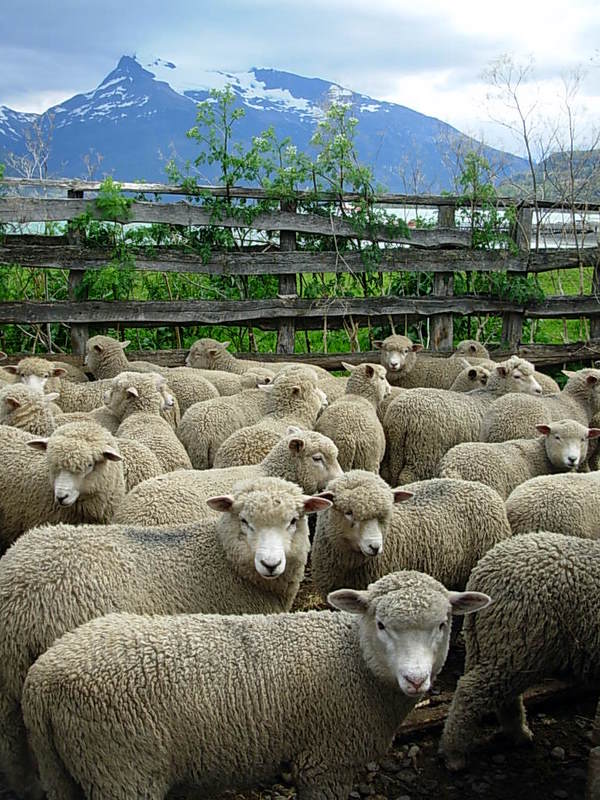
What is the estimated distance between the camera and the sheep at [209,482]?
4.48m

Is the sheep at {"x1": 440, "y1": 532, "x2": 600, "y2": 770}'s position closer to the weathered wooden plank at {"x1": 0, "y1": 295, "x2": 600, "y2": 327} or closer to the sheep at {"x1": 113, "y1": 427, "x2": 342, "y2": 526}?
the sheep at {"x1": 113, "y1": 427, "x2": 342, "y2": 526}

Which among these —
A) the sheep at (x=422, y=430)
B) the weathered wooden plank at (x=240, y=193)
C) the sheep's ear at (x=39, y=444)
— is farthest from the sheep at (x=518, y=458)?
the weathered wooden plank at (x=240, y=193)

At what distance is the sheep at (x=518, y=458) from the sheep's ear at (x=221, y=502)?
2062 millimetres

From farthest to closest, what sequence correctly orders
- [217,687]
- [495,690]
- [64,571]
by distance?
1. [495,690]
2. [64,571]
3. [217,687]

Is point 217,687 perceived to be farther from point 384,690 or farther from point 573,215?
point 573,215

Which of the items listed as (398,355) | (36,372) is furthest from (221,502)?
(398,355)

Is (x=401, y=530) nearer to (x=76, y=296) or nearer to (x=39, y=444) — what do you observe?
(x=39, y=444)

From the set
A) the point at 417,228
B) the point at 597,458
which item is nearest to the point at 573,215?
the point at 417,228

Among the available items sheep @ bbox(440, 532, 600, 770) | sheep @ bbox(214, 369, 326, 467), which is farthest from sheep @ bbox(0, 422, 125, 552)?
sheep @ bbox(440, 532, 600, 770)

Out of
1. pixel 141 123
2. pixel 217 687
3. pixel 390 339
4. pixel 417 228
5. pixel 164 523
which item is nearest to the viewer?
pixel 217 687

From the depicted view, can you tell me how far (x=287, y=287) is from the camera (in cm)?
974

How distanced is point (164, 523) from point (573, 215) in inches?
305

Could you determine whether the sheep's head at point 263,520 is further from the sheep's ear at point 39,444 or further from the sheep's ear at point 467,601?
the sheep's ear at point 39,444

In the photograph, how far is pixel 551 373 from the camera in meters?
10.5
